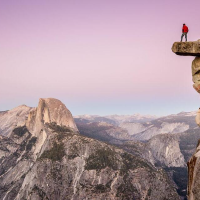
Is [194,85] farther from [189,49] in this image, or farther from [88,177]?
[88,177]

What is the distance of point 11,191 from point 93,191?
293ft

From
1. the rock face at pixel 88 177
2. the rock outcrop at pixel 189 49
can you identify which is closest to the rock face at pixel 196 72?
the rock outcrop at pixel 189 49

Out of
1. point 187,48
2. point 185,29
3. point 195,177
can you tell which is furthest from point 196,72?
point 195,177

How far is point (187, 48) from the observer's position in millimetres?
24781

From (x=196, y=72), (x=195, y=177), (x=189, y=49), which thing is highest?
(x=189, y=49)

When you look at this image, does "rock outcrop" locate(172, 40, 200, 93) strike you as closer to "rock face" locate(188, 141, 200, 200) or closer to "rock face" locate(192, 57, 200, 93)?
"rock face" locate(192, 57, 200, 93)

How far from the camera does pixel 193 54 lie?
992 inches

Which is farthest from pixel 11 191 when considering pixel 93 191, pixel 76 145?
pixel 93 191

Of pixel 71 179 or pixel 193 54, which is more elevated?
pixel 193 54

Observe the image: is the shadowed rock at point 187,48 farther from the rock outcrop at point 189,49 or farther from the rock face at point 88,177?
the rock face at point 88,177

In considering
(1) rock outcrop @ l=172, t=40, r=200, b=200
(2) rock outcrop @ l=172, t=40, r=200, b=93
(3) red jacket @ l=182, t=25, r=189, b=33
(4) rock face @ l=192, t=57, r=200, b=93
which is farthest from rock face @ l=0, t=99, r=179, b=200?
(3) red jacket @ l=182, t=25, r=189, b=33

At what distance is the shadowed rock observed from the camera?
80.6 ft

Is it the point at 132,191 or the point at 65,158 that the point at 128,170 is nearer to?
the point at 132,191

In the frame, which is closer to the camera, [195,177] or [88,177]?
[195,177]
